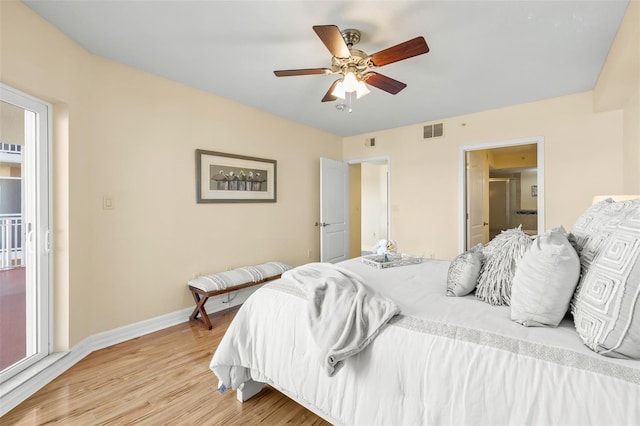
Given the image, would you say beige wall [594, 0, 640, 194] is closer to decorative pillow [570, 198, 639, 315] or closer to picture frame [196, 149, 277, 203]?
decorative pillow [570, 198, 639, 315]

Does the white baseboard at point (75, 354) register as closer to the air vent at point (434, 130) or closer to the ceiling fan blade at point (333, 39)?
the ceiling fan blade at point (333, 39)

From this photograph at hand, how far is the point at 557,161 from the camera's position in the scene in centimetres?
→ 347

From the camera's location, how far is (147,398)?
1.84 meters

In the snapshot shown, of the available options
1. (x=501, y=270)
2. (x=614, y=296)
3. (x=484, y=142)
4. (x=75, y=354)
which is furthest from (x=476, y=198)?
(x=75, y=354)

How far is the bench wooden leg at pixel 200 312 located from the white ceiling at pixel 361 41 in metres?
2.23

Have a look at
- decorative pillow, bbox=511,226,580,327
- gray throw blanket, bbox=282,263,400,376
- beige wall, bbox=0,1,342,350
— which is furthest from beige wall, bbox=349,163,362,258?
decorative pillow, bbox=511,226,580,327

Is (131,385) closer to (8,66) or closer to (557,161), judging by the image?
(8,66)

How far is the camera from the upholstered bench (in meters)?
2.89

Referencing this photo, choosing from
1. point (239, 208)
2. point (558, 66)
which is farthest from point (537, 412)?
point (239, 208)

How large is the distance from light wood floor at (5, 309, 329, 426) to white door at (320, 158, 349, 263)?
2.71 m

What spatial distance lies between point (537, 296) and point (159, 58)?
3159mm

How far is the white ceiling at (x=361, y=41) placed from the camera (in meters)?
1.90

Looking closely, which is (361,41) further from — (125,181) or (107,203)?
(107,203)

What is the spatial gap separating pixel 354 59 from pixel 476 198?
3368 mm
